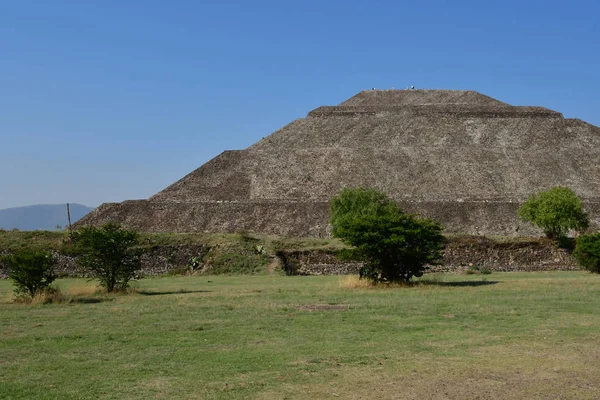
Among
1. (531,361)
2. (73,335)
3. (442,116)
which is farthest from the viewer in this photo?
(442,116)

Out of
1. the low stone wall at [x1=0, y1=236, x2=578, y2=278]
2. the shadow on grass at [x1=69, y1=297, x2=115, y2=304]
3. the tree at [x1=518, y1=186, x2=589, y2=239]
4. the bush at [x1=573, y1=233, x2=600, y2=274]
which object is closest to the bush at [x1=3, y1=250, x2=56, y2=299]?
the shadow on grass at [x1=69, y1=297, x2=115, y2=304]

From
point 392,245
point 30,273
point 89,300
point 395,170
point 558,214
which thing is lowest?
point 89,300

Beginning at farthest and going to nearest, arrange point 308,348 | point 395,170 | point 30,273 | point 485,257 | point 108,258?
point 395,170 → point 485,257 → point 108,258 → point 30,273 → point 308,348

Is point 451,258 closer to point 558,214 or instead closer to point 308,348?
point 558,214

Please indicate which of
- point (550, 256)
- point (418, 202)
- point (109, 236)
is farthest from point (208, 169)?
point (109, 236)

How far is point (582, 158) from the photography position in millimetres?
63688

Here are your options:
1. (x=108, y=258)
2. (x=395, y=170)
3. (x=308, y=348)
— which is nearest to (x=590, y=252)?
(x=108, y=258)

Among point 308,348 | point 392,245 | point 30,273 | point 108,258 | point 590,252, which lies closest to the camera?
point 308,348

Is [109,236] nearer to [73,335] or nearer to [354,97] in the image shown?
[73,335]

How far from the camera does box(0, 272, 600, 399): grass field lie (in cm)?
798

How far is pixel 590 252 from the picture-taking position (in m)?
27.0

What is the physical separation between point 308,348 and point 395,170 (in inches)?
2044

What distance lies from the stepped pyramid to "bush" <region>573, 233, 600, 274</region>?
834 inches

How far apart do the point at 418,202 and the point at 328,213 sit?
262 inches
